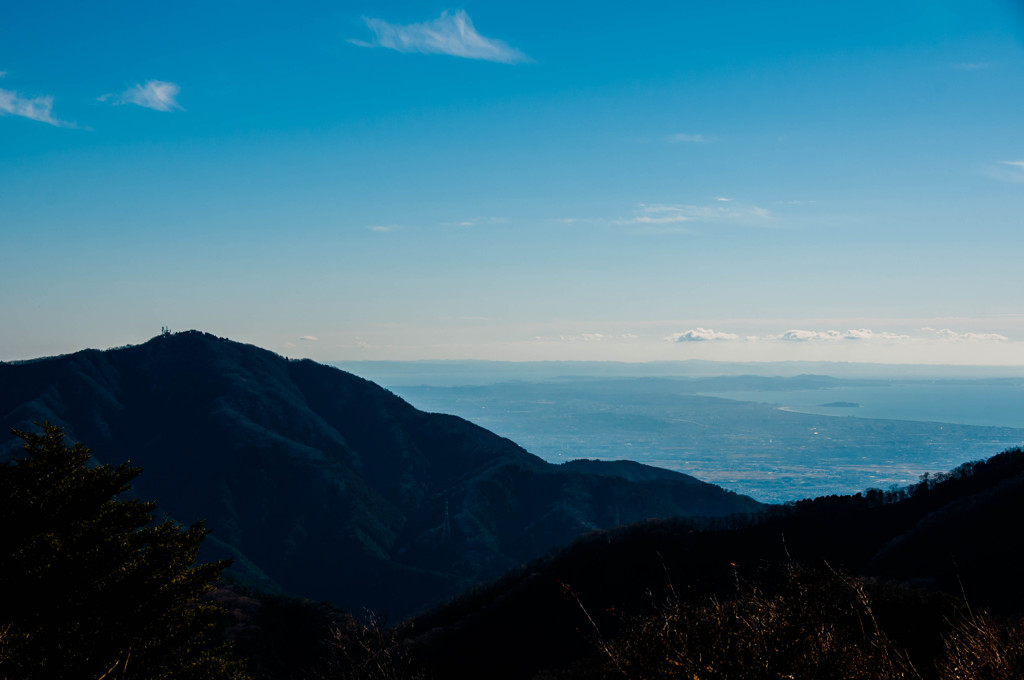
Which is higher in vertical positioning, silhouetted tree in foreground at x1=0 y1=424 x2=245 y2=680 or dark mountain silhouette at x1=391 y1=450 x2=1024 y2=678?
silhouetted tree in foreground at x1=0 y1=424 x2=245 y2=680

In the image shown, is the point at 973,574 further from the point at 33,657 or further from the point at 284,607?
the point at 284,607

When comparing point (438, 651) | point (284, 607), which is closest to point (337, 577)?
point (284, 607)

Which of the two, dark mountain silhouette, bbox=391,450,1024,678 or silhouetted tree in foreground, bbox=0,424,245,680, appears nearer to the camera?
silhouetted tree in foreground, bbox=0,424,245,680

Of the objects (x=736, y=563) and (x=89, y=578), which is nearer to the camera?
(x=89, y=578)

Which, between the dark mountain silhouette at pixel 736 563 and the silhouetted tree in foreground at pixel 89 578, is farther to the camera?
the dark mountain silhouette at pixel 736 563
